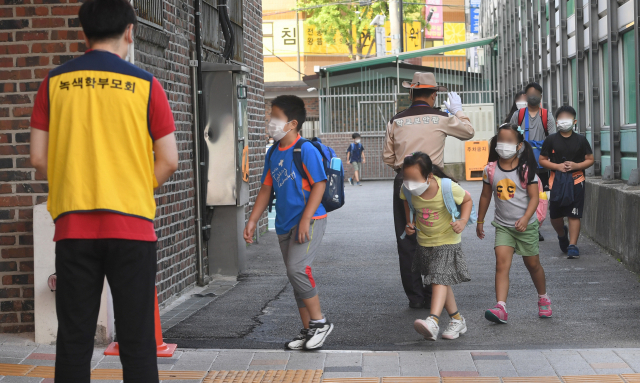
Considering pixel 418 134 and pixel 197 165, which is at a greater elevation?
pixel 418 134

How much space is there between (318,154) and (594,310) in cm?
280

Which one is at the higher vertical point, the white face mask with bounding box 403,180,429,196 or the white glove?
the white glove

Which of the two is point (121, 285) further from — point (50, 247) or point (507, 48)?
point (507, 48)

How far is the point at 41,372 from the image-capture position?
480 centimetres

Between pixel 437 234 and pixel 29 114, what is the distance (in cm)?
305

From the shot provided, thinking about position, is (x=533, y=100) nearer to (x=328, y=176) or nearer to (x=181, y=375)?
(x=328, y=176)

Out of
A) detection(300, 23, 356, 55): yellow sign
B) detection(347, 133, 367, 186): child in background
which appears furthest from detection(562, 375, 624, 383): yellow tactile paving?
detection(300, 23, 356, 55): yellow sign

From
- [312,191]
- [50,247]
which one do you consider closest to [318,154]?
[312,191]

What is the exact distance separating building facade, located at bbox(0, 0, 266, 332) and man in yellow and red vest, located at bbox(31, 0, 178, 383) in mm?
2165

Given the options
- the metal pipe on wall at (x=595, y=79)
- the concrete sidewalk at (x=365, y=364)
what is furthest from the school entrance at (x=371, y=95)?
the concrete sidewalk at (x=365, y=364)

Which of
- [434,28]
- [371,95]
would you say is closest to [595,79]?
[371,95]

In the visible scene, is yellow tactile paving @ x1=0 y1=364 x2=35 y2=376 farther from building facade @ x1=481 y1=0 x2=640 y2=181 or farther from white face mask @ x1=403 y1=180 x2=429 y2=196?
building facade @ x1=481 y1=0 x2=640 y2=181

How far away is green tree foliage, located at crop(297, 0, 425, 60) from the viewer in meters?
47.6

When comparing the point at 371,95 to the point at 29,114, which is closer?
the point at 29,114
